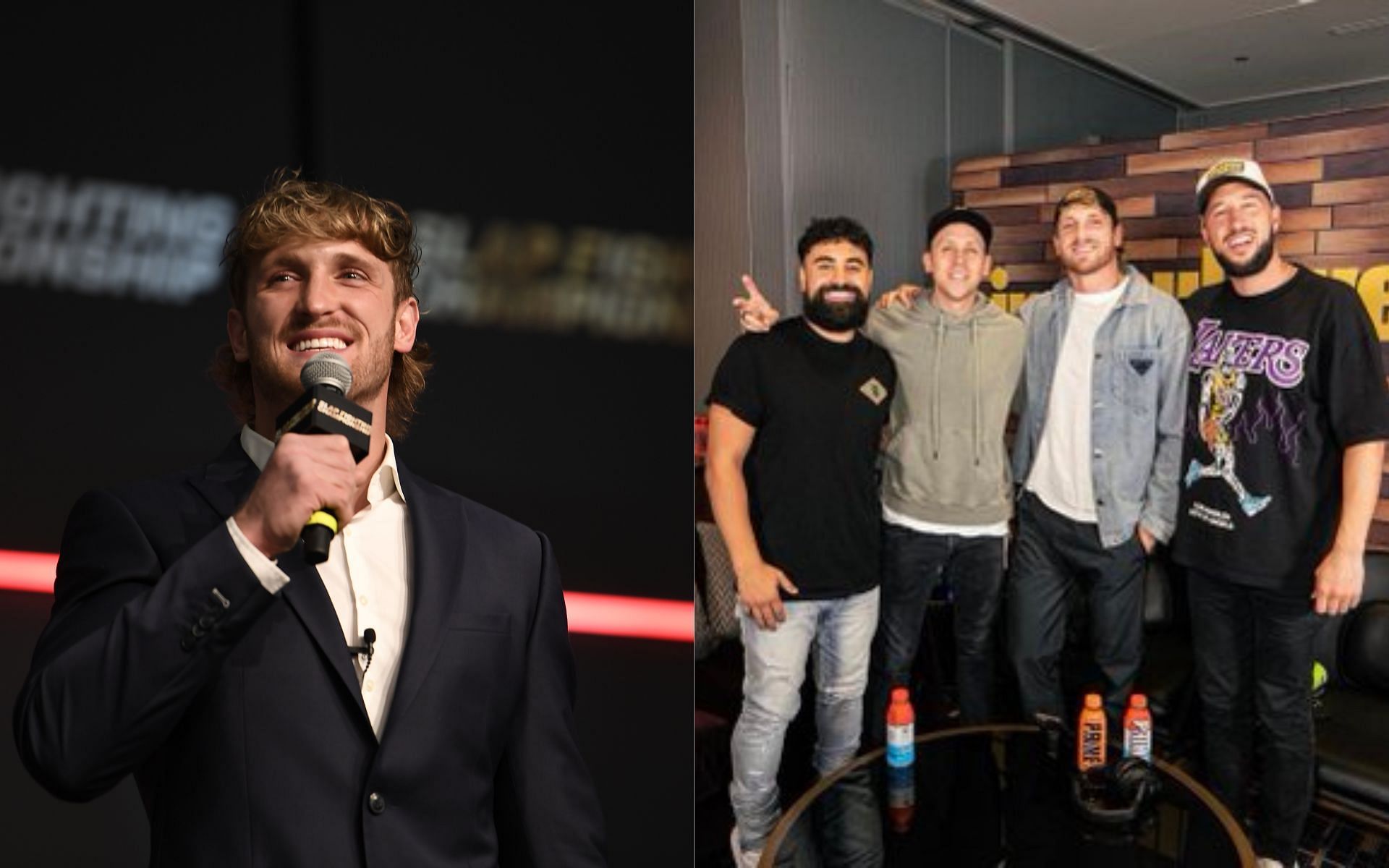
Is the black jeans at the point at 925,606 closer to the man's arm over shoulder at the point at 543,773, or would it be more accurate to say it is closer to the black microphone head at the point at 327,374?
the man's arm over shoulder at the point at 543,773

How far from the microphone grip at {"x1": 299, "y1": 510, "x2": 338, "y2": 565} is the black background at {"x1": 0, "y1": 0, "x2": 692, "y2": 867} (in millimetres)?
562

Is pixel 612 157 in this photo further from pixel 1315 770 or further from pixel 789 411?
pixel 1315 770

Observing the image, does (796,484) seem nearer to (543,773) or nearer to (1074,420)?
(1074,420)

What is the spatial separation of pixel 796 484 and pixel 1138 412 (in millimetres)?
903

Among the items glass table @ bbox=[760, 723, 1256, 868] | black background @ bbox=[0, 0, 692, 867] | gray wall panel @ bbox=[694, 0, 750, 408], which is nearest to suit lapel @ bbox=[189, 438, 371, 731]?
black background @ bbox=[0, 0, 692, 867]

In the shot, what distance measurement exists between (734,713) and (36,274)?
6.54ft

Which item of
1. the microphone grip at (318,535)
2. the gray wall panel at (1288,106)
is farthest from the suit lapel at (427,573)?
the gray wall panel at (1288,106)

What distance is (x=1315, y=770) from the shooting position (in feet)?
8.11

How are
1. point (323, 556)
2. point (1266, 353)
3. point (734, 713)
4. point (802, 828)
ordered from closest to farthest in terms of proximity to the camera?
point (323, 556), point (802, 828), point (1266, 353), point (734, 713)

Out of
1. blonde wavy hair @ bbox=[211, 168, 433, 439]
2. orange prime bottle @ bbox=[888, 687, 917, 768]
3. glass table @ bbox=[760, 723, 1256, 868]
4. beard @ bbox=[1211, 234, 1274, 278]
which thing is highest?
beard @ bbox=[1211, 234, 1274, 278]

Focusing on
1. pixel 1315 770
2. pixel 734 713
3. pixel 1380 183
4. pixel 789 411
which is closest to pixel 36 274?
pixel 789 411

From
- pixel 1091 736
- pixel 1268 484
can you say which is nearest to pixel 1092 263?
pixel 1268 484

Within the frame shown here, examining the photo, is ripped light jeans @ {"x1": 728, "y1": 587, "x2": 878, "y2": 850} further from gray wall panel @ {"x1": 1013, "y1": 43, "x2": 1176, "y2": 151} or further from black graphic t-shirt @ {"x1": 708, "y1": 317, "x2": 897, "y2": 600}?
gray wall panel @ {"x1": 1013, "y1": 43, "x2": 1176, "y2": 151}

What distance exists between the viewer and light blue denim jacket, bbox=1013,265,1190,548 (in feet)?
7.84
